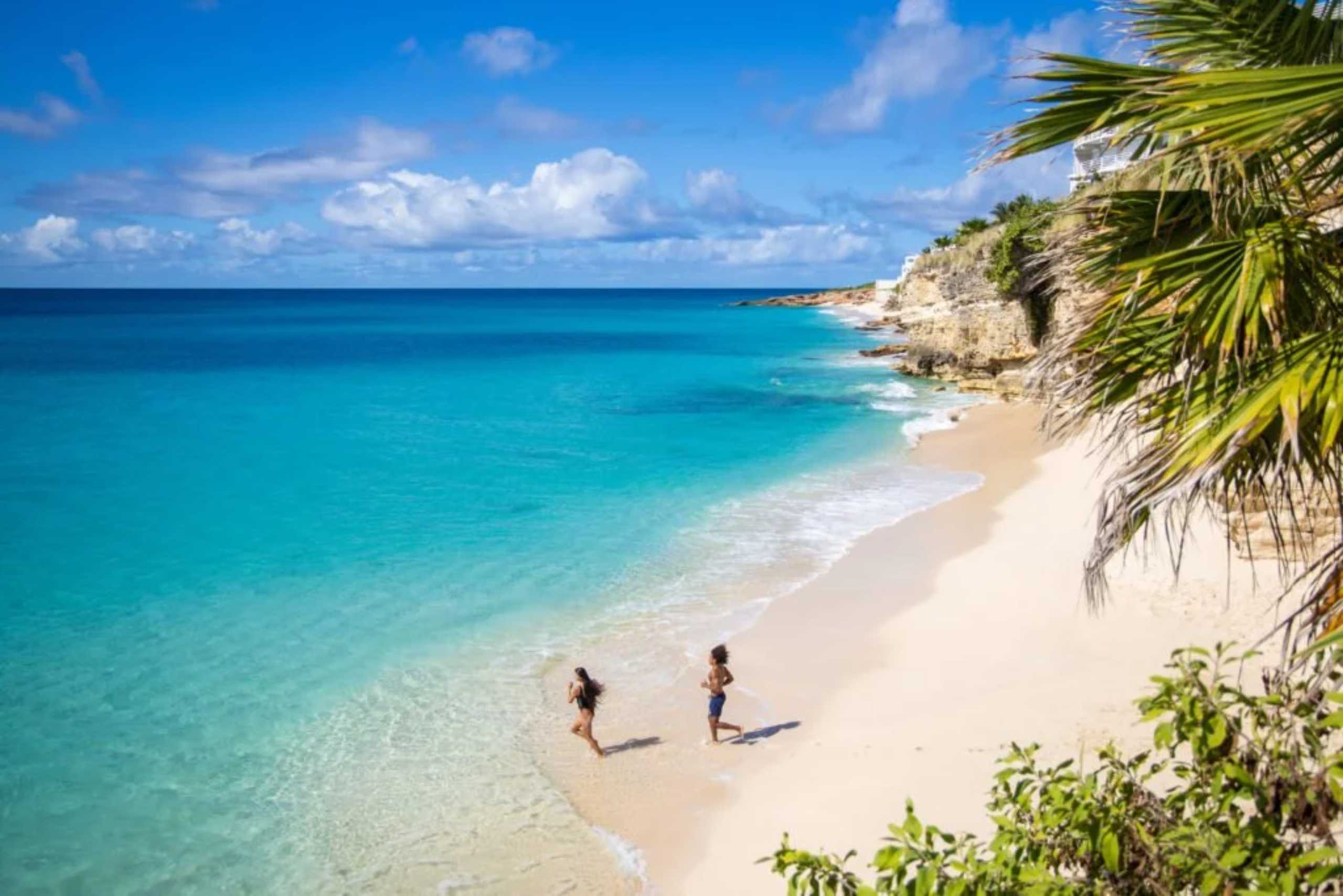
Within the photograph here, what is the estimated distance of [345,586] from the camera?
663 inches

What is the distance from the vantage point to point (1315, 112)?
10.3ft

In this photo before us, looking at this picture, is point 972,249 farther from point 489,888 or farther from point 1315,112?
point 1315,112

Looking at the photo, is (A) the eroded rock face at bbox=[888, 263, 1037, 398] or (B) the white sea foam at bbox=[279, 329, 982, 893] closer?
(B) the white sea foam at bbox=[279, 329, 982, 893]

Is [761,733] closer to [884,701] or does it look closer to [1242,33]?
[884,701]

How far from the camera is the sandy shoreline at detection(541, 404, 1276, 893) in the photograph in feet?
29.8

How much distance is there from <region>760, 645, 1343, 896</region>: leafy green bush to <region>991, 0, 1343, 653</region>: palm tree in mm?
431

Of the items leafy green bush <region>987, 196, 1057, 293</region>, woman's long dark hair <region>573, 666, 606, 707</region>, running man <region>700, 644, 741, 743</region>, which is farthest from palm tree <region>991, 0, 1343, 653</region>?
leafy green bush <region>987, 196, 1057, 293</region>

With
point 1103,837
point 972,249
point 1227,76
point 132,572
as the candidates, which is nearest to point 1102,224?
point 1227,76

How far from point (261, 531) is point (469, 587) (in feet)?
22.5

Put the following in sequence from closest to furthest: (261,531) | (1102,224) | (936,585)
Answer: (1102,224), (936,585), (261,531)

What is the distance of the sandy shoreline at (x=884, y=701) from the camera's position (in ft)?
29.8

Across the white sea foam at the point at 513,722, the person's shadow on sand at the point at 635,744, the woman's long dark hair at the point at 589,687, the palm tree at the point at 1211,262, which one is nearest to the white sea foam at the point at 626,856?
the white sea foam at the point at 513,722

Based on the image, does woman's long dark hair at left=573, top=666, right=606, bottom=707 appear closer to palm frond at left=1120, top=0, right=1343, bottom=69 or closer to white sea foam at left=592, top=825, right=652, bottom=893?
white sea foam at left=592, top=825, right=652, bottom=893

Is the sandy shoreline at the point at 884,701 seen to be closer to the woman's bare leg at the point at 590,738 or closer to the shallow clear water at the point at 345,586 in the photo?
the woman's bare leg at the point at 590,738
